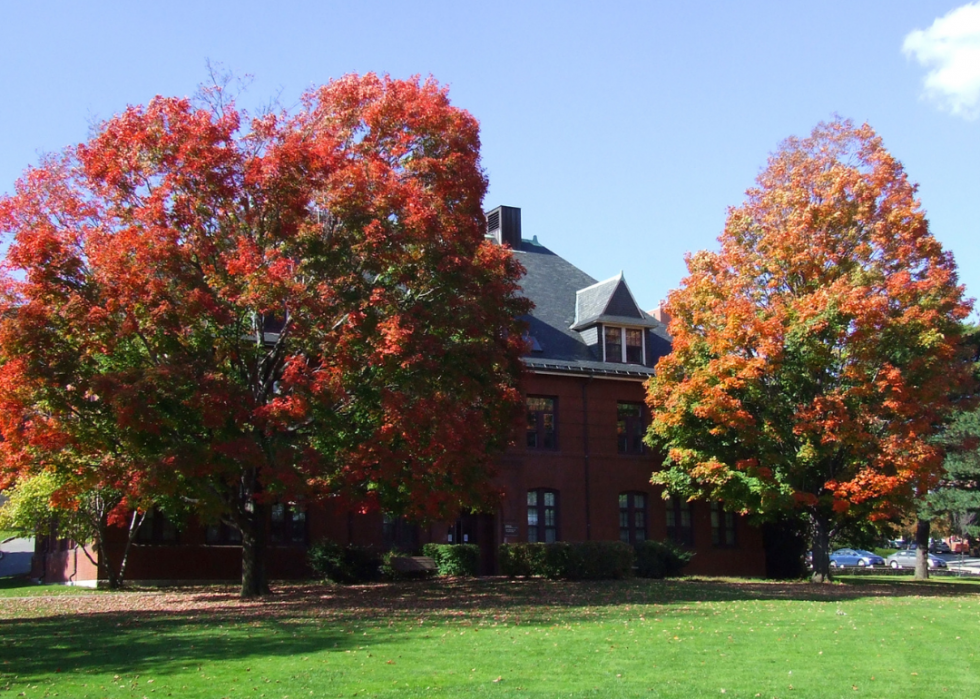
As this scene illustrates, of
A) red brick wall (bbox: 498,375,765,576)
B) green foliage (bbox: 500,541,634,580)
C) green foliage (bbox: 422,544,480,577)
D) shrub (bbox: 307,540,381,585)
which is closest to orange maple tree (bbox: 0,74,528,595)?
green foliage (bbox: 500,541,634,580)

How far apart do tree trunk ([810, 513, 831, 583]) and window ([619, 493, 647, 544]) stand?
21.4 ft

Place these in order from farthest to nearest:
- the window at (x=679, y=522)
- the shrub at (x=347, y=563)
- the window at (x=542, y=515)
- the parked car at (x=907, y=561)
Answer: the parked car at (x=907, y=561) → the window at (x=679, y=522) → the window at (x=542, y=515) → the shrub at (x=347, y=563)

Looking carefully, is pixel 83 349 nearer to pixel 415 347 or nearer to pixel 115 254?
pixel 115 254

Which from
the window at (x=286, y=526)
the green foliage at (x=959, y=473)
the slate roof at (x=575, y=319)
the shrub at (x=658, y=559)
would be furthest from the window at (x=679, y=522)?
the window at (x=286, y=526)

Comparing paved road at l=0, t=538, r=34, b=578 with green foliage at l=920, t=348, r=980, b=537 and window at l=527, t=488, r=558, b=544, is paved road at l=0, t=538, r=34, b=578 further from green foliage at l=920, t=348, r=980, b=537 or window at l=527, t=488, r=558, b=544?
green foliage at l=920, t=348, r=980, b=537

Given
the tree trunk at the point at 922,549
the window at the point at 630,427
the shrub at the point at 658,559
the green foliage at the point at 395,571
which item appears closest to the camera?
the green foliage at the point at 395,571

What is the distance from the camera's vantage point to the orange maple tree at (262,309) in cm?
1905

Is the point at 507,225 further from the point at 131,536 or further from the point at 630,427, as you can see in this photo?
the point at 131,536

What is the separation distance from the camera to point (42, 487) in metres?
25.1

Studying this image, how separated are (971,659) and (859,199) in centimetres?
1793

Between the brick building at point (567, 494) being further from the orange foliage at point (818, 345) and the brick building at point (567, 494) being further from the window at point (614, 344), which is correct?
the orange foliage at point (818, 345)

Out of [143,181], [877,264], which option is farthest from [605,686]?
[877,264]

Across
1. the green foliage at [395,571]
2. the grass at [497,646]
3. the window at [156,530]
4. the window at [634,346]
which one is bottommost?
the grass at [497,646]

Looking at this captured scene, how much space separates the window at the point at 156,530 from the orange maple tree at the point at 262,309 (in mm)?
7962
